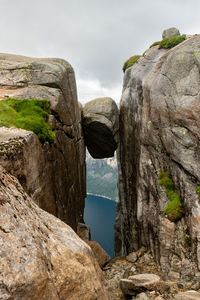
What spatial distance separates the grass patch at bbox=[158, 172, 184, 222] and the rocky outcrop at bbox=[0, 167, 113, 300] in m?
11.7

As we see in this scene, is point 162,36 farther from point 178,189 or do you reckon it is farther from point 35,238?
point 35,238

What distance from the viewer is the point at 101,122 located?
29.4 meters

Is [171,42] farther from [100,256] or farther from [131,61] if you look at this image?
[100,256]

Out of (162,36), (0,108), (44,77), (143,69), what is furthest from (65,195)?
(162,36)

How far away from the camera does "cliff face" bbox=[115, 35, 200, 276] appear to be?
572 inches

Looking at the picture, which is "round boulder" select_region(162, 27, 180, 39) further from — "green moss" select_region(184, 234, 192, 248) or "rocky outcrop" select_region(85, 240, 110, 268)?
"rocky outcrop" select_region(85, 240, 110, 268)

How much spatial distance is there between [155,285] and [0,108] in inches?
623

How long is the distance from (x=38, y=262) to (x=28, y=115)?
1201 centimetres

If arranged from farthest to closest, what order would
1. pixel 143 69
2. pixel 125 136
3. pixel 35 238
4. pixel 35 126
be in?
pixel 125 136 → pixel 143 69 → pixel 35 126 → pixel 35 238

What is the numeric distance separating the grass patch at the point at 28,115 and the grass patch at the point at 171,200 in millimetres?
11321

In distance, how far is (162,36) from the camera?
27.5 m

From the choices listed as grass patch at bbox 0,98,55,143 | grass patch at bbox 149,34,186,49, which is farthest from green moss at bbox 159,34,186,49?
grass patch at bbox 0,98,55,143

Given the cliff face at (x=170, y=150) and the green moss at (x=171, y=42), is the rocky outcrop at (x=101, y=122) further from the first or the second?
the green moss at (x=171, y=42)

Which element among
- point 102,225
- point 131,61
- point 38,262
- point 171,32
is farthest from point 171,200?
point 102,225
